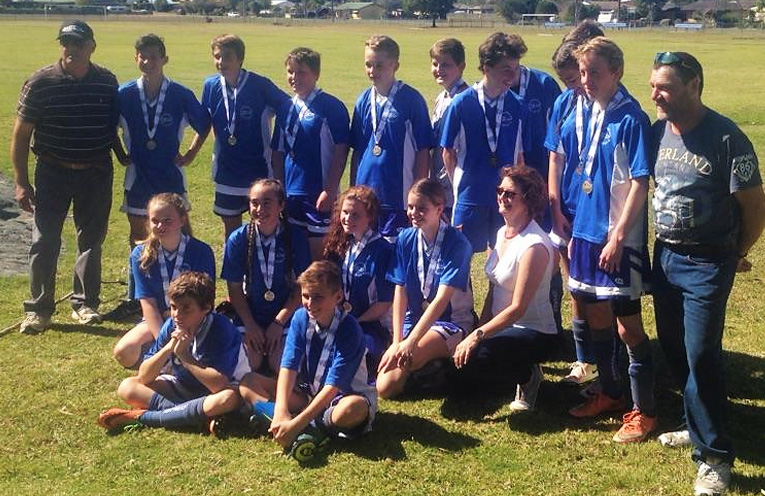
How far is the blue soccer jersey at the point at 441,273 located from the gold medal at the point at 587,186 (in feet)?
3.02

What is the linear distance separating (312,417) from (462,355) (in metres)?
1.00

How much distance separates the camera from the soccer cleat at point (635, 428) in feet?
18.0

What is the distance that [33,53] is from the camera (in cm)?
4238

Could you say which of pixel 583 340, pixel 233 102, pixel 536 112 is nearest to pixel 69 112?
pixel 233 102

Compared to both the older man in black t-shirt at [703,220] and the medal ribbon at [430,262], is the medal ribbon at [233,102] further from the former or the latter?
the older man in black t-shirt at [703,220]

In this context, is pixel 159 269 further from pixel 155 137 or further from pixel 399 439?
pixel 399 439

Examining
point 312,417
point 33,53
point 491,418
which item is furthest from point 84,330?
point 33,53

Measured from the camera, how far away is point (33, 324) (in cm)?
782

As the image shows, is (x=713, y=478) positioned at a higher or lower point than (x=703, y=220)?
lower

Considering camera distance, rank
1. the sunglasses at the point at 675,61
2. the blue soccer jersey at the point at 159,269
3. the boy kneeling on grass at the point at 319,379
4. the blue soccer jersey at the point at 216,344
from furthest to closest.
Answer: the blue soccer jersey at the point at 159,269
the blue soccer jersey at the point at 216,344
the boy kneeling on grass at the point at 319,379
the sunglasses at the point at 675,61

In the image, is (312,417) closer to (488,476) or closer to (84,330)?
(488,476)

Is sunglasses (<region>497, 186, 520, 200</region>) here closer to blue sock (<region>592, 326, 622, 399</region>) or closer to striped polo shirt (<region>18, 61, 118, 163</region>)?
blue sock (<region>592, 326, 622, 399</region>)

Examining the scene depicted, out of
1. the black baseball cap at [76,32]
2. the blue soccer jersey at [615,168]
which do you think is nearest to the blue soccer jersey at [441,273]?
the blue soccer jersey at [615,168]

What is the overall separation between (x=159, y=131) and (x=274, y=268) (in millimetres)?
2142
